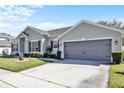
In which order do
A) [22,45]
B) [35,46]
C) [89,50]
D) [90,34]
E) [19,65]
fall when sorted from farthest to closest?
[22,45]
[35,46]
[89,50]
[90,34]
[19,65]

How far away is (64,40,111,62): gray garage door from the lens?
1619 centimetres

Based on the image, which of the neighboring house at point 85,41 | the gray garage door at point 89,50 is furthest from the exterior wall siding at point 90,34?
the gray garage door at point 89,50

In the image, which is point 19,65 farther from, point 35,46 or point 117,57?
point 35,46

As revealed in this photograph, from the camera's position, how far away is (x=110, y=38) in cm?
1569

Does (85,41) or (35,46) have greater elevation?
(85,41)

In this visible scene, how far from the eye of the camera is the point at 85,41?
58.6ft

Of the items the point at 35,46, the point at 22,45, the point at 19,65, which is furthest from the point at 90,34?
the point at 22,45

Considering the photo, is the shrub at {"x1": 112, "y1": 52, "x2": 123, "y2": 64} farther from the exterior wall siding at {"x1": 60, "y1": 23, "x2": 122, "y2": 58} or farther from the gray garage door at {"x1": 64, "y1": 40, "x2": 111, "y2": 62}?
the gray garage door at {"x1": 64, "y1": 40, "x2": 111, "y2": 62}

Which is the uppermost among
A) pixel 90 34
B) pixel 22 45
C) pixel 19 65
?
pixel 90 34

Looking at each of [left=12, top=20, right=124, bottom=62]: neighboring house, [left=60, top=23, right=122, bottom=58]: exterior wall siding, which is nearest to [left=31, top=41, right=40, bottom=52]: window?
[left=12, top=20, right=124, bottom=62]: neighboring house

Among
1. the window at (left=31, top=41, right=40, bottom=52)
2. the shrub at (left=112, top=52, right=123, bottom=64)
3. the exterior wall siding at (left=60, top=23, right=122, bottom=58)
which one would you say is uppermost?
the exterior wall siding at (left=60, top=23, right=122, bottom=58)

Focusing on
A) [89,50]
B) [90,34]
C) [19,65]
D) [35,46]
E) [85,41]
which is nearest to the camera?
[19,65]

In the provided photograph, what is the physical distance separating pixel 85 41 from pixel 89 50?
1.12m
